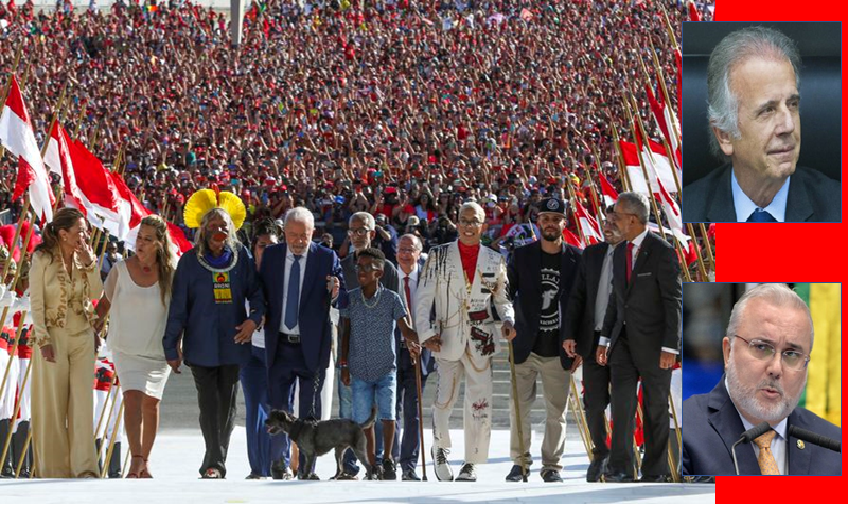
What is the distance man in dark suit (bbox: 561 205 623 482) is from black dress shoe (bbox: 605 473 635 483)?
0.10 metres

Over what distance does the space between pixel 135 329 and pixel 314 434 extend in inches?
43.4

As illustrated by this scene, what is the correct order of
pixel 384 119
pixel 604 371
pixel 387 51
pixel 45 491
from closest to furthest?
pixel 45 491 < pixel 604 371 < pixel 384 119 < pixel 387 51

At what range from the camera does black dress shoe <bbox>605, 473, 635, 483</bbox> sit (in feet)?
26.4

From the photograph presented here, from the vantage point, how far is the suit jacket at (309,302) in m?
8.35

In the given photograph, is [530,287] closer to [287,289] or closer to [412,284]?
[412,284]

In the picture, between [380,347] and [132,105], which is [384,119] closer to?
[132,105]

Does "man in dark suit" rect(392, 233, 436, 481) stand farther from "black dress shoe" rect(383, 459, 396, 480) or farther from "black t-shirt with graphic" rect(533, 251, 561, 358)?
"black t-shirt with graphic" rect(533, 251, 561, 358)

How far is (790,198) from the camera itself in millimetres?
6602

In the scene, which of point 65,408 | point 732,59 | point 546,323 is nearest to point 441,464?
point 546,323

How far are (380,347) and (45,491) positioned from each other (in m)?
2.13

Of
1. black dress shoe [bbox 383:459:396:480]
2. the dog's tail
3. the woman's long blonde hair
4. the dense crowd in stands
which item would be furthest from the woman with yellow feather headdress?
the dense crowd in stands

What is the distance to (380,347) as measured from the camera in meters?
8.48

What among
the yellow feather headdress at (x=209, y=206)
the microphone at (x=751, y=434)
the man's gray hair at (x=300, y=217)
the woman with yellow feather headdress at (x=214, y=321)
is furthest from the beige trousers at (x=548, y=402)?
the microphone at (x=751, y=434)

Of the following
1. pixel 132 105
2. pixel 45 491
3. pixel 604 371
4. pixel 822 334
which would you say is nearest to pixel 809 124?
pixel 822 334
